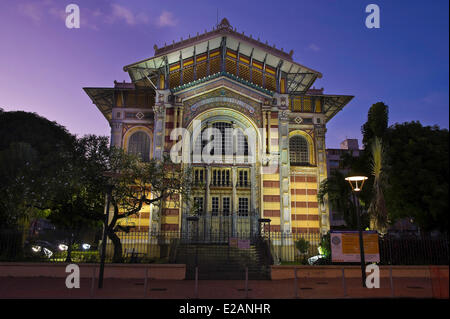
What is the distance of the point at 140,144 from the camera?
32.0m

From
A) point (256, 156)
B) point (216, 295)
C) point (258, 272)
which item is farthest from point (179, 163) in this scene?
point (216, 295)

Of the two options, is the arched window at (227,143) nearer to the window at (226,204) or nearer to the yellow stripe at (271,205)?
the window at (226,204)

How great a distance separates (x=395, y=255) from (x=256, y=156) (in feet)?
42.4

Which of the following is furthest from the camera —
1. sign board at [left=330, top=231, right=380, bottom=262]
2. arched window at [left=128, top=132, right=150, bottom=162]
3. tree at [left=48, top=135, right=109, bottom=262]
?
arched window at [left=128, top=132, right=150, bottom=162]

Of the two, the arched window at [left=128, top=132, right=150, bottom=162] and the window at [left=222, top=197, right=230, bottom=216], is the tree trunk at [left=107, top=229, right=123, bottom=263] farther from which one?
the arched window at [left=128, top=132, right=150, bottom=162]

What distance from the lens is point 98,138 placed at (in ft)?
72.0

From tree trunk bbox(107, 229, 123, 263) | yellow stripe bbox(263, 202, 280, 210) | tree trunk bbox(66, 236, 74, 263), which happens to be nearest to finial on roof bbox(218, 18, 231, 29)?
yellow stripe bbox(263, 202, 280, 210)

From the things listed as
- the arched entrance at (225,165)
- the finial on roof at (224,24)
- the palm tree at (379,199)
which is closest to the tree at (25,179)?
the arched entrance at (225,165)

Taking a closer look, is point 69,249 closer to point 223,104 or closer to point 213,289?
point 213,289

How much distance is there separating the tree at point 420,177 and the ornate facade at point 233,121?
9281mm

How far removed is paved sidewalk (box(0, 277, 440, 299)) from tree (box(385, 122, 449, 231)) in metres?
3.28

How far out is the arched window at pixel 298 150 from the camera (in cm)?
3284

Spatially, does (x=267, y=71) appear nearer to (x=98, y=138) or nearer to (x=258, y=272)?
(x=98, y=138)

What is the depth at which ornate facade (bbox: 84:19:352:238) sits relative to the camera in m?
26.8
